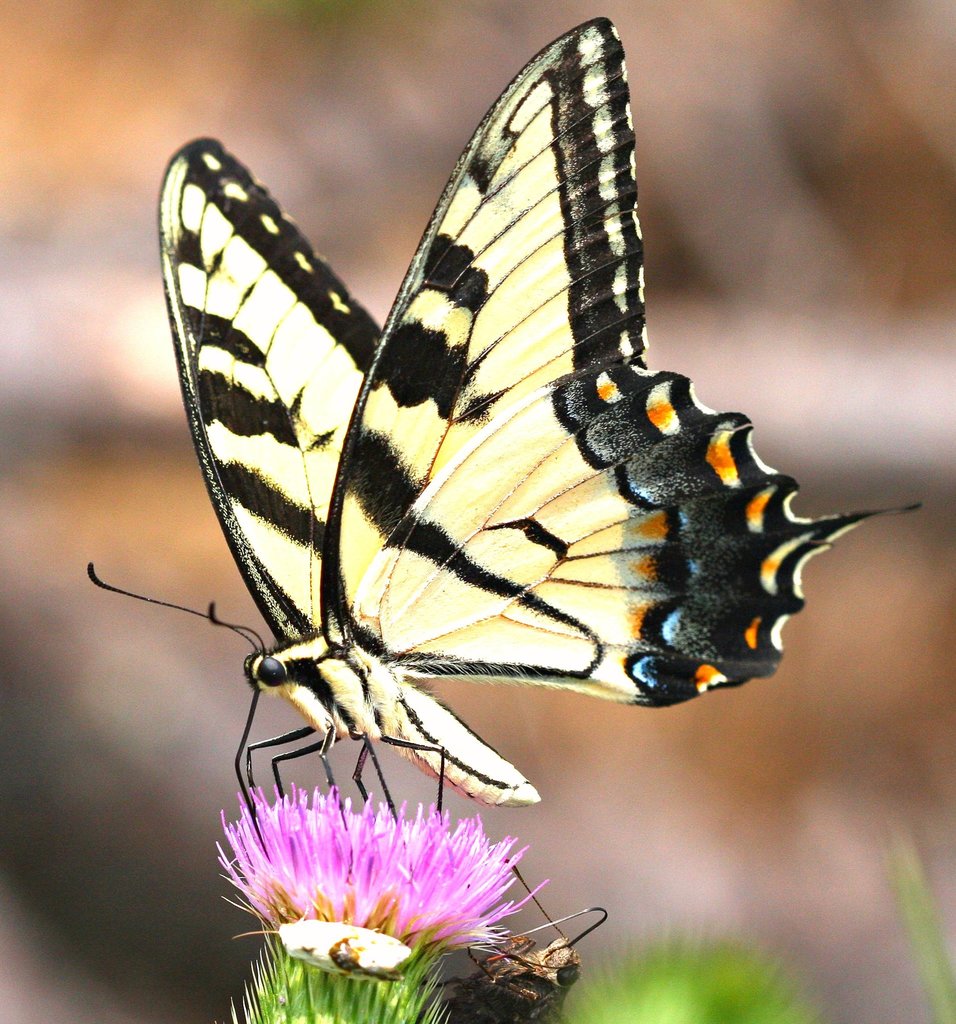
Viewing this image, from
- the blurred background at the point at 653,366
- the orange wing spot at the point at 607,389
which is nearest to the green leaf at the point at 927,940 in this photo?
the orange wing spot at the point at 607,389

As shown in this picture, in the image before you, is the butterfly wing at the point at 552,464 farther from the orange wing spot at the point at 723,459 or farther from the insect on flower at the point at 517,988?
the insect on flower at the point at 517,988

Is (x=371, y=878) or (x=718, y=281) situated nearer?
(x=371, y=878)

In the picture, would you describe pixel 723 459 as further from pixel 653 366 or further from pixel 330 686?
pixel 653 366

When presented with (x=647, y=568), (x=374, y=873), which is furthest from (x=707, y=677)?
(x=374, y=873)

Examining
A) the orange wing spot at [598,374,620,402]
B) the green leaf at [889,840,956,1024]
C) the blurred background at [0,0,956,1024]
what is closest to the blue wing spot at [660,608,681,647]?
the orange wing spot at [598,374,620,402]

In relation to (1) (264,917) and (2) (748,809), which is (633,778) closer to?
(2) (748,809)

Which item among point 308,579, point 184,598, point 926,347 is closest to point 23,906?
point 184,598

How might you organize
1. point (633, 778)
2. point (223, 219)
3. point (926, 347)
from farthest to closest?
point (926, 347), point (633, 778), point (223, 219)
